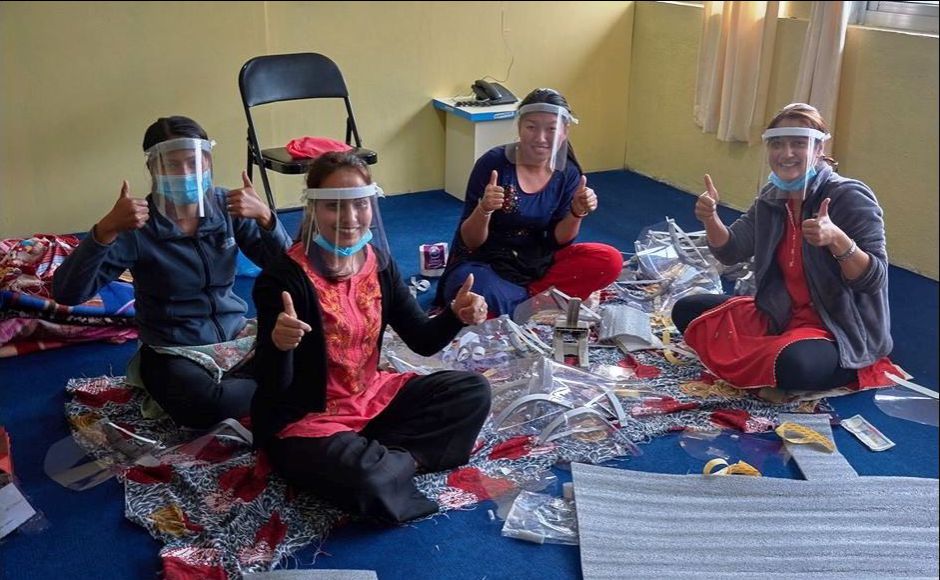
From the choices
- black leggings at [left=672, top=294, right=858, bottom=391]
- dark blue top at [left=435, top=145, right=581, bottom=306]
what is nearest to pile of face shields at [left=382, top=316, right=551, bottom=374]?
dark blue top at [left=435, top=145, right=581, bottom=306]

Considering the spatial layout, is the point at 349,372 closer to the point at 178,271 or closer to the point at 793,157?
the point at 178,271

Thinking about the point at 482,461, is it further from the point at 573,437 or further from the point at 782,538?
the point at 782,538

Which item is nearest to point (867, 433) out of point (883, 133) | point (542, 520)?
point (542, 520)

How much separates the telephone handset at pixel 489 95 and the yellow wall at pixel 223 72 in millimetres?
202

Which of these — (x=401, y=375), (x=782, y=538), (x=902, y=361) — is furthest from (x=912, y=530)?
(x=401, y=375)

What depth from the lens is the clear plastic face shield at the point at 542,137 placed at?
2.87m

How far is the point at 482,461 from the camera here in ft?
7.47

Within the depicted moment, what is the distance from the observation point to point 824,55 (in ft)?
12.3

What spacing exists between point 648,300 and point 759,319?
0.65 m

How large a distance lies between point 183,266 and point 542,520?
119cm

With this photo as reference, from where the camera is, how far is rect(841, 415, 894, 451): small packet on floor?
2386 mm

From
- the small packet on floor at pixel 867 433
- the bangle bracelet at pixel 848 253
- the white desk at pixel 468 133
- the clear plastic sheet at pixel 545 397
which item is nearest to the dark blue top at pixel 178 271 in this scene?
the clear plastic sheet at pixel 545 397

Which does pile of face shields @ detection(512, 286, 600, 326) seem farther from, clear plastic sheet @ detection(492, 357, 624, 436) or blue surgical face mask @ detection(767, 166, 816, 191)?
blue surgical face mask @ detection(767, 166, 816, 191)

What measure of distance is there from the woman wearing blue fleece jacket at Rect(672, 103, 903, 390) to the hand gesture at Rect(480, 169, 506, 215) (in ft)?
2.08
